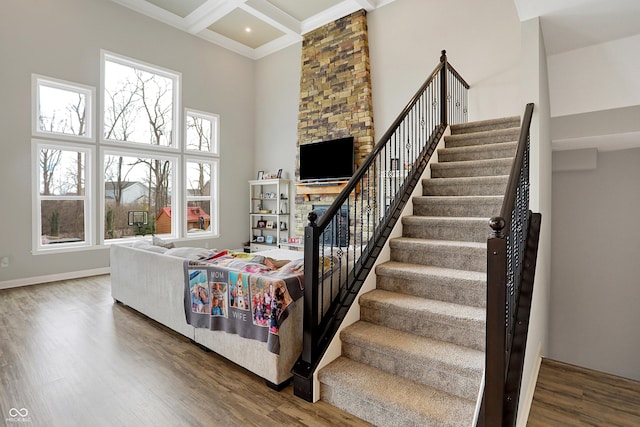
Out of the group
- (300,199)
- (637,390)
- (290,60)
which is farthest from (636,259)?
(290,60)

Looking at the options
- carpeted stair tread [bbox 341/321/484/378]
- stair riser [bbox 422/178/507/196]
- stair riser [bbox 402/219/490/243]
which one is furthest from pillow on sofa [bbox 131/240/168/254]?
stair riser [bbox 422/178/507/196]

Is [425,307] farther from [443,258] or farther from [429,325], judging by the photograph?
[443,258]

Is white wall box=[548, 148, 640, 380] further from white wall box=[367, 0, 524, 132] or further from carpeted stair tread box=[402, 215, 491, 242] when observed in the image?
carpeted stair tread box=[402, 215, 491, 242]

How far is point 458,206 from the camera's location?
10.5ft

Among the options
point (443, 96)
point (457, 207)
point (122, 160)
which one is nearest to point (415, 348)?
point (457, 207)

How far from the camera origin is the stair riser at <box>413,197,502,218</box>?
3.02 meters

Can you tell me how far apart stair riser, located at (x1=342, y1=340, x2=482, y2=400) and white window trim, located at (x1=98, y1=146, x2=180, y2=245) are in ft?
17.7

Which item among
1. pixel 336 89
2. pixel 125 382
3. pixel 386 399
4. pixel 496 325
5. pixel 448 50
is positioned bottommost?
pixel 125 382

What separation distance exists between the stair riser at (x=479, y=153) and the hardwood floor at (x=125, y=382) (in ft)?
10.0

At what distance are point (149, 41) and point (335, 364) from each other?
6835 millimetres

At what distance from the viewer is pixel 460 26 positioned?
527 centimetres

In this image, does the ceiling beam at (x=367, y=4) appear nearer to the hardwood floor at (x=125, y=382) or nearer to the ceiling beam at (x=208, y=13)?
the ceiling beam at (x=208, y=13)

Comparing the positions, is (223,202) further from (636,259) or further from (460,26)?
(636,259)

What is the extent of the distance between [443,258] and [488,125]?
2.38 m
